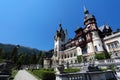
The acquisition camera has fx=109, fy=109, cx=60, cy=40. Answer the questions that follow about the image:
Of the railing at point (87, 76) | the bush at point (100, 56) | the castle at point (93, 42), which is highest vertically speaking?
the castle at point (93, 42)

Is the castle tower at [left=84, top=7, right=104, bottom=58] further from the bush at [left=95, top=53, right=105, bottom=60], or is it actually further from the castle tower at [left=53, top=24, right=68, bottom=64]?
the castle tower at [left=53, top=24, right=68, bottom=64]

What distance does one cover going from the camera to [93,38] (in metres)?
43.7

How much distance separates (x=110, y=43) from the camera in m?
39.3

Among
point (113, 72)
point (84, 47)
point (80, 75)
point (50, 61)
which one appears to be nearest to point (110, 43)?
point (84, 47)

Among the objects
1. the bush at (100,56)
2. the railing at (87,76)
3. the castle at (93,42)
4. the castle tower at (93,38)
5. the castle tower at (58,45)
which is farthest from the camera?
the castle tower at (58,45)

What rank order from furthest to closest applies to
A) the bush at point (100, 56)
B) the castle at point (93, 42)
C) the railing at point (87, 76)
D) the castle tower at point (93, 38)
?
the castle tower at point (93, 38) → the castle at point (93, 42) → the bush at point (100, 56) → the railing at point (87, 76)

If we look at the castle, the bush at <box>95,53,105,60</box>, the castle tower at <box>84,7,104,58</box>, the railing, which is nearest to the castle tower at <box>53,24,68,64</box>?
the castle

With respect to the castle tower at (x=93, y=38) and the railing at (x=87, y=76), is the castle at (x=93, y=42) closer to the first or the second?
the castle tower at (x=93, y=38)

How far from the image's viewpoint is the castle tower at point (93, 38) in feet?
136

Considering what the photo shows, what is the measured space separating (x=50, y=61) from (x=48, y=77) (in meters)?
51.1

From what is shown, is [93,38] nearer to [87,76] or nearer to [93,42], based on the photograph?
[93,42]

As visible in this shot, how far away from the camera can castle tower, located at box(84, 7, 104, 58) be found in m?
41.6

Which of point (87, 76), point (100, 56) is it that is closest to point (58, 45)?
point (100, 56)

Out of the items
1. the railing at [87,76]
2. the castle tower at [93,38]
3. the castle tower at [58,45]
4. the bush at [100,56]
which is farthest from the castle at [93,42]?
the railing at [87,76]
